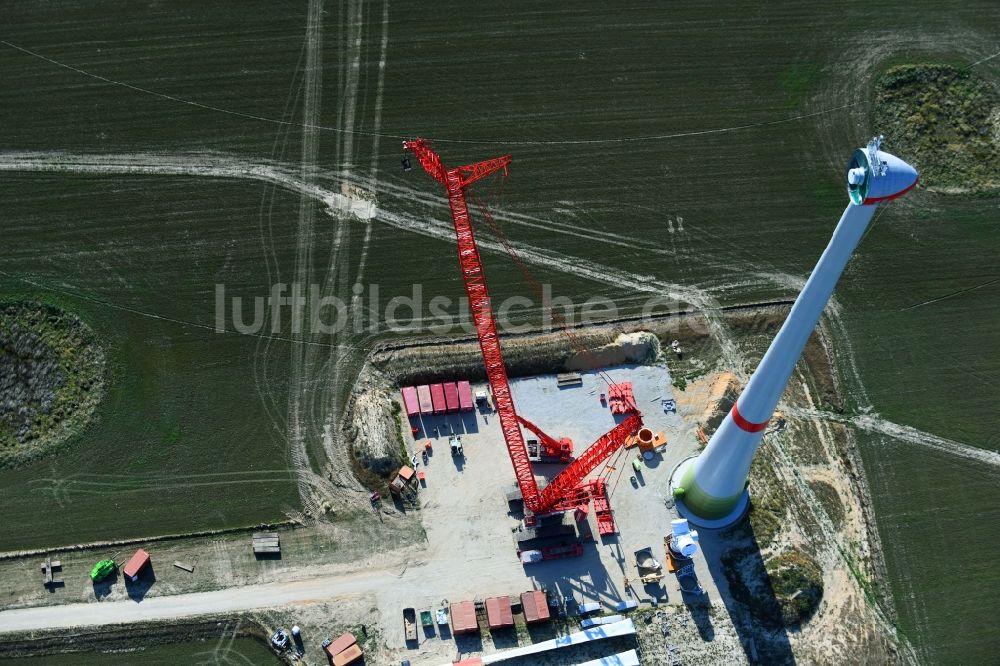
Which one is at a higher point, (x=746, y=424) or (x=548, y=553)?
(x=746, y=424)

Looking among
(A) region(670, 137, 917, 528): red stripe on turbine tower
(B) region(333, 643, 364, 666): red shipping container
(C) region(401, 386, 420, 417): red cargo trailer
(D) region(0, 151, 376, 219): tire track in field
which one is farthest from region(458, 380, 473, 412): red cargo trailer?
(B) region(333, 643, 364, 666): red shipping container

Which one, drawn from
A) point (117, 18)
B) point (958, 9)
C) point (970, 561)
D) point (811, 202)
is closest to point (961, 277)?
point (811, 202)

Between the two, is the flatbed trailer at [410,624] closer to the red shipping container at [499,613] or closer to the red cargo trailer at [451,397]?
the red shipping container at [499,613]

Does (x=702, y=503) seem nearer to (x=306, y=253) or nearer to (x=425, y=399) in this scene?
(x=425, y=399)

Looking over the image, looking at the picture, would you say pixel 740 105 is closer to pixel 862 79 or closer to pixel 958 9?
pixel 862 79

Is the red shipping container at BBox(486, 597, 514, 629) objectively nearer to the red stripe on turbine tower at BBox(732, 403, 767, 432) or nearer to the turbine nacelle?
the red stripe on turbine tower at BBox(732, 403, 767, 432)

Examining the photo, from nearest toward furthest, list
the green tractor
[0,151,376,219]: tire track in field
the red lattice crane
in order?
1. the green tractor
2. the red lattice crane
3. [0,151,376,219]: tire track in field

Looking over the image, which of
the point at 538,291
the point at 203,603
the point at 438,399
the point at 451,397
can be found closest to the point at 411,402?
the point at 438,399
